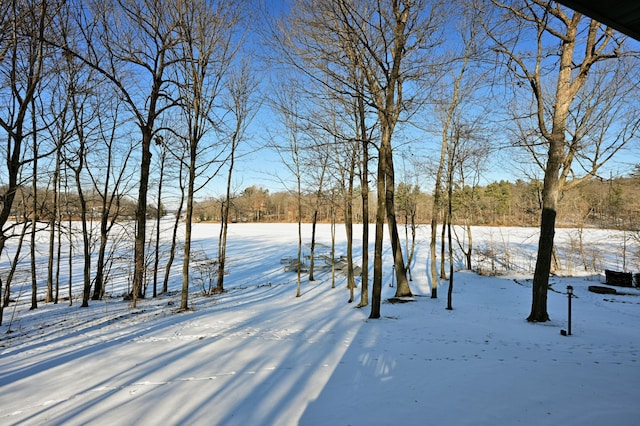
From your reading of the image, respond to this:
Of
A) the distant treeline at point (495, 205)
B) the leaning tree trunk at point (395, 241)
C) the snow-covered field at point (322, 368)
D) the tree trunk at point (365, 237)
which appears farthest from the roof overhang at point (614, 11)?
the leaning tree trunk at point (395, 241)

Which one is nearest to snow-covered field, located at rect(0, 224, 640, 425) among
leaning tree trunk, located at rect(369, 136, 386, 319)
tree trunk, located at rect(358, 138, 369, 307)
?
leaning tree trunk, located at rect(369, 136, 386, 319)

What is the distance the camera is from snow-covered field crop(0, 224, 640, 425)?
9.64 feet

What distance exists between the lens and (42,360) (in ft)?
15.3

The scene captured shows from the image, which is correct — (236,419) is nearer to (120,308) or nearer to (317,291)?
(120,308)

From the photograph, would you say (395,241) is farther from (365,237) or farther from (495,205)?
(495,205)

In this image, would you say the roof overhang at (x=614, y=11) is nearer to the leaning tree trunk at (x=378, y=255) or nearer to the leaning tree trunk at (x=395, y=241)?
the leaning tree trunk at (x=378, y=255)

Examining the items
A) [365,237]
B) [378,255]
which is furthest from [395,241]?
[378,255]

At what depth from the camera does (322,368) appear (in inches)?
162

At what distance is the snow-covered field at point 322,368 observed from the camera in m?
2.94

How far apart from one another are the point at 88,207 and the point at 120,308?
6.37m

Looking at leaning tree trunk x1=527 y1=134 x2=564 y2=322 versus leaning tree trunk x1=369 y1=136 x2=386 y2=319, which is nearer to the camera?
leaning tree trunk x1=527 y1=134 x2=564 y2=322

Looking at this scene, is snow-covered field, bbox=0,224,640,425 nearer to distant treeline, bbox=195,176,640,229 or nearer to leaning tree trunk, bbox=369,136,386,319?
leaning tree trunk, bbox=369,136,386,319

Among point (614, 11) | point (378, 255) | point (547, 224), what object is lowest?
point (378, 255)

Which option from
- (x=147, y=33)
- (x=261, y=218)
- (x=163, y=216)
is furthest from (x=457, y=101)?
(x=261, y=218)
